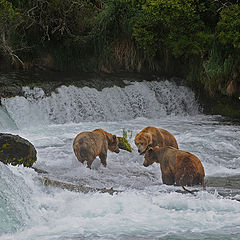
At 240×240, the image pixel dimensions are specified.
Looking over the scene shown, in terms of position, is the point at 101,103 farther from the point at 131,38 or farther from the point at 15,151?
the point at 15,151

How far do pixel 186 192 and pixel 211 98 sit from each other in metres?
10.3

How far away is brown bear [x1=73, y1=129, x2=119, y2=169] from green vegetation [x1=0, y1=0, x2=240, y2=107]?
726 centimetres

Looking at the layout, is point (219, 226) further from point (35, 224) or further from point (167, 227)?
point (35, 224)

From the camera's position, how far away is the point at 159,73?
679 inches

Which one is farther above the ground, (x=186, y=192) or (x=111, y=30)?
(x=111, y=30)

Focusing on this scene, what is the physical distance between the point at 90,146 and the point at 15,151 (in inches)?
45.0

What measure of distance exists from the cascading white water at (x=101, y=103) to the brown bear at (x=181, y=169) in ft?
23.4

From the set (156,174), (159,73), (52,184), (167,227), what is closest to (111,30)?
(159,73)

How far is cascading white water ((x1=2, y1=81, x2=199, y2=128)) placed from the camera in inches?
530

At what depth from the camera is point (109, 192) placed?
6.27m

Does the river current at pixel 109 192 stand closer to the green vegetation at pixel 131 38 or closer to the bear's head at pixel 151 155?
the bear's head at pixel 151 155

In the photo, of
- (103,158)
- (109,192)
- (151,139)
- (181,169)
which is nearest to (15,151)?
(103,158)

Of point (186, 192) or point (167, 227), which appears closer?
point (167, 227)

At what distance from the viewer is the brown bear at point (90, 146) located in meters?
7.57
